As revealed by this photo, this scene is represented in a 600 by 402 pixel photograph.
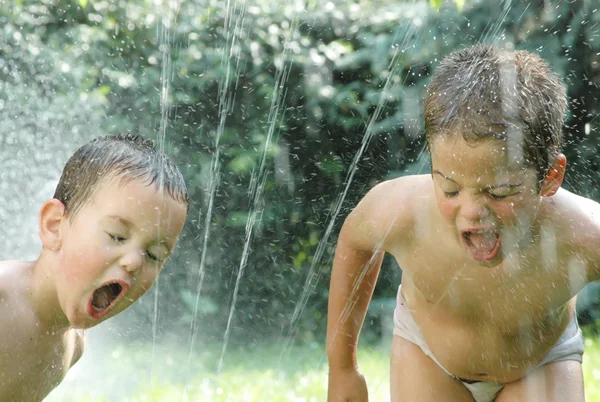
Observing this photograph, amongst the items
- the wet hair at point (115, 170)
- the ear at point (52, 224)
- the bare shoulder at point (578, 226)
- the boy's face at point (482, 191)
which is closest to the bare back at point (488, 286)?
the bare shoulder at point (578, 226)

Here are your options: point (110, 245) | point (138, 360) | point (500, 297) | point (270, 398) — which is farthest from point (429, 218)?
point (138, 360)

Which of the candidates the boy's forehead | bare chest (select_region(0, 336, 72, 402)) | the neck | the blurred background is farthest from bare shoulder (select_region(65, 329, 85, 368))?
the blurred background

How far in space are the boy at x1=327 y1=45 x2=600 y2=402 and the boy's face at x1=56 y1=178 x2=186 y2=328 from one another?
57 cm

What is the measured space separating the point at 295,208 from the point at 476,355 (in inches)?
105

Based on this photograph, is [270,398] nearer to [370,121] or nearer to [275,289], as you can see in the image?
[275,289]

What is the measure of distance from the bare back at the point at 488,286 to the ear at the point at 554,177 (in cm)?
9

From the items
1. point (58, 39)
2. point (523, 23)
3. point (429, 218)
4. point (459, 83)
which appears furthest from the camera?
point (58, 39)

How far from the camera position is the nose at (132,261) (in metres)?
2.14

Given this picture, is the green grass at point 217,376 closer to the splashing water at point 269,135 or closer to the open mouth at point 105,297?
the splashing water at point 269,135

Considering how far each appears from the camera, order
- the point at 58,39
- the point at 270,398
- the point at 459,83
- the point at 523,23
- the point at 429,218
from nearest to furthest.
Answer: the point at 459,83
the point at 429,218
the point at 270,398
the point at 523,23
the point at 58,39

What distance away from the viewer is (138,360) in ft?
14.7

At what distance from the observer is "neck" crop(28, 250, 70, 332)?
2.34 meters

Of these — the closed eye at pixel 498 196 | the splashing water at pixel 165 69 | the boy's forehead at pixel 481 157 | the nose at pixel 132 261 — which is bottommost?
the nose at pixel 132 261

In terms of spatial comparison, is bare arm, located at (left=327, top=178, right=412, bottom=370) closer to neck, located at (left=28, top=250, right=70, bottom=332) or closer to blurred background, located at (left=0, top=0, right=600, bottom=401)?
neck, located at (left=28, top=250, right=70, bottom=332)
